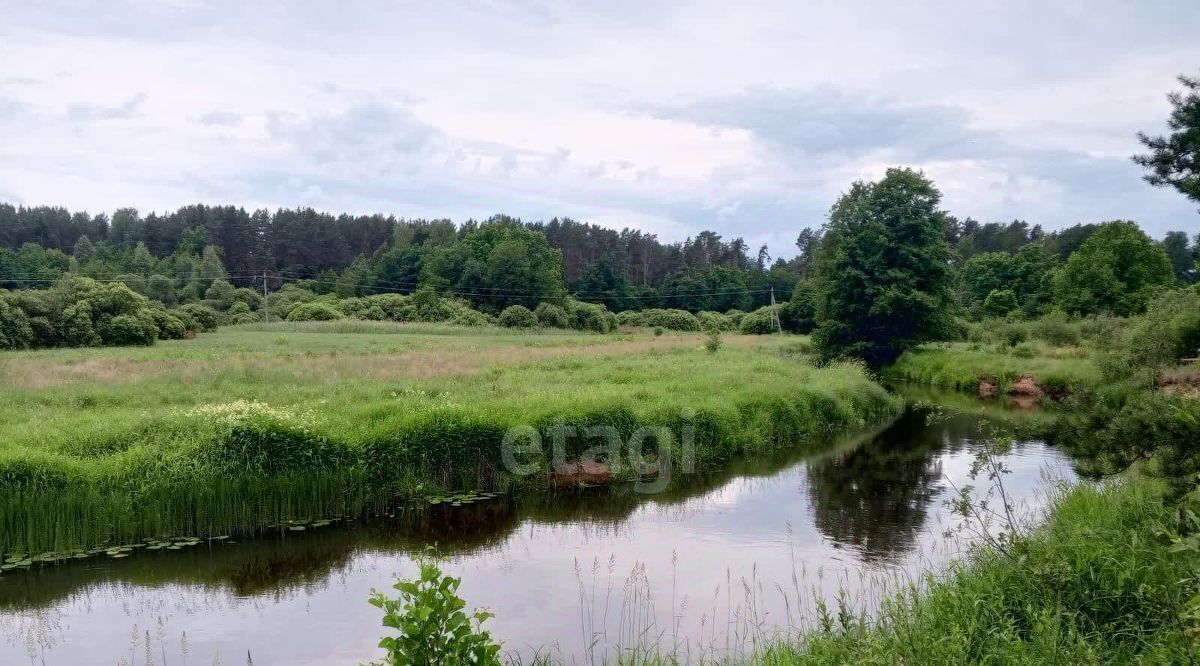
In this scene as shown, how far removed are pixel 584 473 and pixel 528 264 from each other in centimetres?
6542

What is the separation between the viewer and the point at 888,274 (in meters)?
41.0

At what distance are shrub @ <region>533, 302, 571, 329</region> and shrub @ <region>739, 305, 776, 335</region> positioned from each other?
16.3m

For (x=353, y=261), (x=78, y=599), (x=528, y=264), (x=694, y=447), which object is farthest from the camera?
(x=353, y=261)

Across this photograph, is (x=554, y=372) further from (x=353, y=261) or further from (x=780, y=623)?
(x=353, y=261)

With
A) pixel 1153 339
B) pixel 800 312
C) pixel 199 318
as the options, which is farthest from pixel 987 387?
pixel 199 318

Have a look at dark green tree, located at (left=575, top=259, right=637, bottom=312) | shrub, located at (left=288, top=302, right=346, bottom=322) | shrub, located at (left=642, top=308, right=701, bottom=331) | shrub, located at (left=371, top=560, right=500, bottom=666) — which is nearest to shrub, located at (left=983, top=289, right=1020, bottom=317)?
shrub, located at (left=642, top=308, right=701, bottom=331)

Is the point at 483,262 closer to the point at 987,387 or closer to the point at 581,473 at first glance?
the point at 987,387

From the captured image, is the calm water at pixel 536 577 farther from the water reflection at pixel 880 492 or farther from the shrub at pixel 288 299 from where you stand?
the shrub at pixel 288 299

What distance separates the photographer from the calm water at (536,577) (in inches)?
363

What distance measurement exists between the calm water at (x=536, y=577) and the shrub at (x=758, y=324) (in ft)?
185

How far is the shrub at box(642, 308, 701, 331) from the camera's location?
270 feet

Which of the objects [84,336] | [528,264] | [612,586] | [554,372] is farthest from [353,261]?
[612,586]

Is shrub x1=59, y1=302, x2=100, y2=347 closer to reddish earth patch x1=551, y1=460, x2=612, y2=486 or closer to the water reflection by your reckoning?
reddish earth patch x1=551, y1=460, x2=612, y2=486

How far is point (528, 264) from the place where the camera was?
267ft
